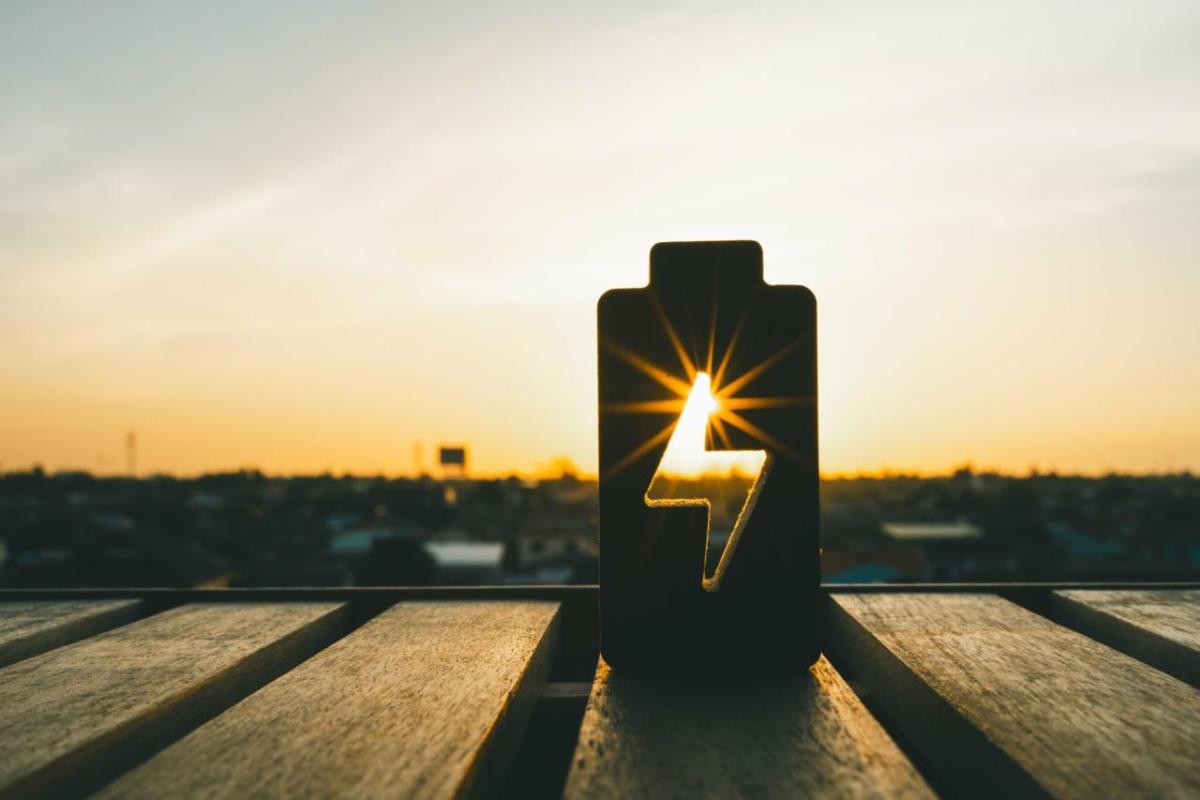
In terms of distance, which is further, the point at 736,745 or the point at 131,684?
the point at 131,684

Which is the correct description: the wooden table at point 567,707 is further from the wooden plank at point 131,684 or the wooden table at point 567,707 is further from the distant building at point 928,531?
the distant building at point 928,531

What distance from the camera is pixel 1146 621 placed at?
1.48 meters

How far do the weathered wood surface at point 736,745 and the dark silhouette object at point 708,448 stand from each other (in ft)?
0.37

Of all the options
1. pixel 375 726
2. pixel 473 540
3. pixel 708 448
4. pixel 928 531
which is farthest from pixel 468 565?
pixel 375 726

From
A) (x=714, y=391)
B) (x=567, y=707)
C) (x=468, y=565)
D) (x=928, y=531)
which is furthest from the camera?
(x=928, y=531)

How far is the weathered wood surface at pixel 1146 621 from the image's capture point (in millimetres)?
1297

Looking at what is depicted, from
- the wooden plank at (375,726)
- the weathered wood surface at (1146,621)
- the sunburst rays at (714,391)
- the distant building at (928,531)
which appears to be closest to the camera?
the wooden plank at (375,726)

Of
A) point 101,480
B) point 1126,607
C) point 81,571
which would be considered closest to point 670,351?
point 1126,607

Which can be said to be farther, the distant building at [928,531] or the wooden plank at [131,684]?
the distant building at [928,531]

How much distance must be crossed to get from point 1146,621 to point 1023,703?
2.01 feet

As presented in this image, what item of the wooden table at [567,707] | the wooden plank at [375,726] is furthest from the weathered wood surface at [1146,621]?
the wooden plank at [375,726]

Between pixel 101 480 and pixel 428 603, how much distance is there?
154m

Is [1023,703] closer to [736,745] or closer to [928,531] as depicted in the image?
[736,745]

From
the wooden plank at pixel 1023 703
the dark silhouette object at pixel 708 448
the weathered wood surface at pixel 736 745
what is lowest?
the weathered wood surface at pixel 736 745
